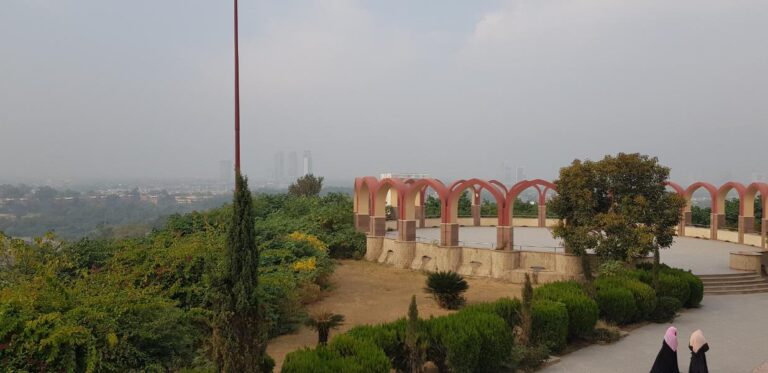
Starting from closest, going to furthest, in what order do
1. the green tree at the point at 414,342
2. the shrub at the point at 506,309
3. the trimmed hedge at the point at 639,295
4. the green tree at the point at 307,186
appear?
the green tree at the point at 414,342 → the shrub at the point at 506,309 → the trimmed hedge at the point at 639,295 → the green tree at the point at 307,186

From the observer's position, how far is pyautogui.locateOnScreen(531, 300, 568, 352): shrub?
9992 mm

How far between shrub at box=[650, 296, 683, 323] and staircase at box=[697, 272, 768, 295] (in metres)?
3.88

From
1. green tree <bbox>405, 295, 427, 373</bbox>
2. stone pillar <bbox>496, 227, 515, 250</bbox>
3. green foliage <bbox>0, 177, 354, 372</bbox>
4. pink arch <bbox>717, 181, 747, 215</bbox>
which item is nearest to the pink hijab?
green tree <bbox>405, 295, 427, 373</bbox>

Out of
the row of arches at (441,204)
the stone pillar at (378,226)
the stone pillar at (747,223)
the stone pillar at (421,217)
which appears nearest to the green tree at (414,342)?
the row of arches at (441,204)

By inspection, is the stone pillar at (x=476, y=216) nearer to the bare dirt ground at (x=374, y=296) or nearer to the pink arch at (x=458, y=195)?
the pink arch at (x=458, y=195)

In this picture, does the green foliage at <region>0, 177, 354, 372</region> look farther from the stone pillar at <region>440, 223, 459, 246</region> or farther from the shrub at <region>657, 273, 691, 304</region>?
the shrub at <region>657, 273, 691, 304</region>

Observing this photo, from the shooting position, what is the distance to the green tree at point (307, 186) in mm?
41491

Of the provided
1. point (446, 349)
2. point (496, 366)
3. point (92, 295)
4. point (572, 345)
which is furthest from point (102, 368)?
point (572, 345)

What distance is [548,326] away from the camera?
32.9 ft

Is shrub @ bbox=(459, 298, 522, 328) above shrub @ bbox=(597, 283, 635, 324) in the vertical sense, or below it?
above

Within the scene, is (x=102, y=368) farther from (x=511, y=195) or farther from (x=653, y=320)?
(x=511, y=195)

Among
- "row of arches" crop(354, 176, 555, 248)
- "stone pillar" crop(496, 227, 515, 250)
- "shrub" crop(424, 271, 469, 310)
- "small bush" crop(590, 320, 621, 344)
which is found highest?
"row of arches" crop(354, 176, 555, 248)

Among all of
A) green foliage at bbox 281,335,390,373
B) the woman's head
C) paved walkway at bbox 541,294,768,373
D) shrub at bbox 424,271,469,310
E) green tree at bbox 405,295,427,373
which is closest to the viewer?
green foliage at bbox 281,335,390,373

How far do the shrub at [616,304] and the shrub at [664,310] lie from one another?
1142 millimetres
